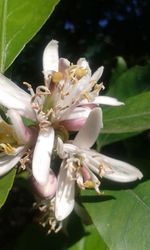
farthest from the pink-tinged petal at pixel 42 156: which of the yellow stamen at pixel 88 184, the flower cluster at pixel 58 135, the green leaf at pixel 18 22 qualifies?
the green leaf at pixel 18 22

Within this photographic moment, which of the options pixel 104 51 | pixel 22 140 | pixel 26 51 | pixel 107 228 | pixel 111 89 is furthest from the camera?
pixel 104 51

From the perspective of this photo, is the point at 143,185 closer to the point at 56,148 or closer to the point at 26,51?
the point at 56,148

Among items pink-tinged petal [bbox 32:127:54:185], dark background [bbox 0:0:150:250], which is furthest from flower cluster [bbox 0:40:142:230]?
dark background [bbox 0:0:150:250]

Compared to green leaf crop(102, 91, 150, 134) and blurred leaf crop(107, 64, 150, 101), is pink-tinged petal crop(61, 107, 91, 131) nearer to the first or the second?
green leaf crop(102, 91, 150, 134)

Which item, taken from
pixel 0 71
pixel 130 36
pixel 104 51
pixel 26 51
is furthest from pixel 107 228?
pixel 130 36

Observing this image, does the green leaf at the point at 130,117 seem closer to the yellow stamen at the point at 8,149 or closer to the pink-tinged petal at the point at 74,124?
the pink-tinged petal at the point at 74,124
